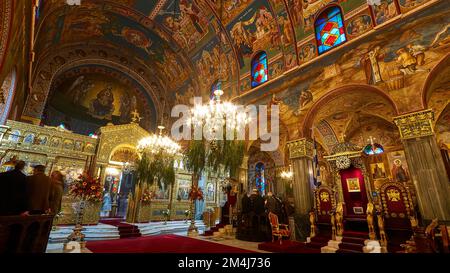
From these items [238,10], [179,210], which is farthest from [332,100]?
[179,210]

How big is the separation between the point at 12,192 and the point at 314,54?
9679mm

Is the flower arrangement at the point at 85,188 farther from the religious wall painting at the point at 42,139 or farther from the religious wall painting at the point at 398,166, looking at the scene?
the religious wall painting at the point at 398,166

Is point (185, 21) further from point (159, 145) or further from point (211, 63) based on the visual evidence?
point (159, 145)

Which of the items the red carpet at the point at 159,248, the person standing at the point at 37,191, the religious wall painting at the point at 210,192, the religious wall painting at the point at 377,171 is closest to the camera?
the person standing at the point at 37,191

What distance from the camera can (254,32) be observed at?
422 inches

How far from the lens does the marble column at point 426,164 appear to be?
4.92 meters

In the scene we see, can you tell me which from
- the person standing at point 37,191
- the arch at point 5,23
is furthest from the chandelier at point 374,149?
the arch at point 5,23

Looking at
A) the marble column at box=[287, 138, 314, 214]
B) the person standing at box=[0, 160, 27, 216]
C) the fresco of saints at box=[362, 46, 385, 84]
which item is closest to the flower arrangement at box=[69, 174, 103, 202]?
the person standing at box=[0, 160, 27, 216]

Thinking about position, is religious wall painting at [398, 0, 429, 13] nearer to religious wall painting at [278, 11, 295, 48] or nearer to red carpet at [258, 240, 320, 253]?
religious wall painting at [278, 11, 295, 48]

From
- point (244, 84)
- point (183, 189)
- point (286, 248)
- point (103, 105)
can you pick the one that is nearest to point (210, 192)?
point (183, 189)

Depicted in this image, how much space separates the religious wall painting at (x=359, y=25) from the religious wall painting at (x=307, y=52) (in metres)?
1.30

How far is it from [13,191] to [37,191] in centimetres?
67

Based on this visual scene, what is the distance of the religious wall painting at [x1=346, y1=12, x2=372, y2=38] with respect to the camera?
23.3ft

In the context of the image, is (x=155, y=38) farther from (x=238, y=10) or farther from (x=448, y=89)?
(x=448, y=89)
